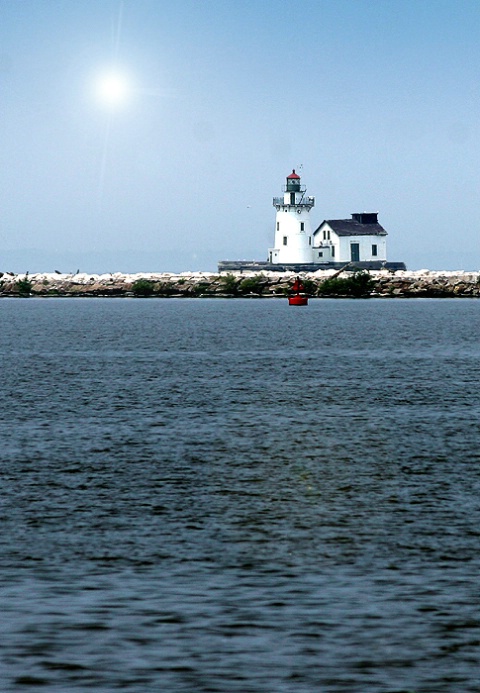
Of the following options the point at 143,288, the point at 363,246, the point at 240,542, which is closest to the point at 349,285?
the point at 363,246

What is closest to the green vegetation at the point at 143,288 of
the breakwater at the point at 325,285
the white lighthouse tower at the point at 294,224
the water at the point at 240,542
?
the breakwater at the point at 325,285

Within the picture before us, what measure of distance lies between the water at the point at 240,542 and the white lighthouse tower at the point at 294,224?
121 metres

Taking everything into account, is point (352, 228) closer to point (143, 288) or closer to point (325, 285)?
point (325, 285)

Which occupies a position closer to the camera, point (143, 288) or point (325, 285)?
point (325, 285)

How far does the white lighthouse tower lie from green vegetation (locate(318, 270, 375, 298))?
182 inches

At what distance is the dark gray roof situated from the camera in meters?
161

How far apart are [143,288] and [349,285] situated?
4636 centimetres

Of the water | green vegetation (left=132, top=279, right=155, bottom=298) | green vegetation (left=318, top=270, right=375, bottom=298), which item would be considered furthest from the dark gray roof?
the water

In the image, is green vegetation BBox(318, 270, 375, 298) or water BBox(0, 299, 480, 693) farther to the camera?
green vegetation BBox(318, 270, 375, 298)

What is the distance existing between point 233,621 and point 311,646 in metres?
1.10

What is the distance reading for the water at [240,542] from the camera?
10570mm

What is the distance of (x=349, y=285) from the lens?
16475 cm

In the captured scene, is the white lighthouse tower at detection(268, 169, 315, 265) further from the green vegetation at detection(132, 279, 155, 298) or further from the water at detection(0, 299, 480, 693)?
the water at detection(0, 299, 480, 693)

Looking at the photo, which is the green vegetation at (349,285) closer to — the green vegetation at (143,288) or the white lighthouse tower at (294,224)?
the white lighthouse tower at (294,224)
